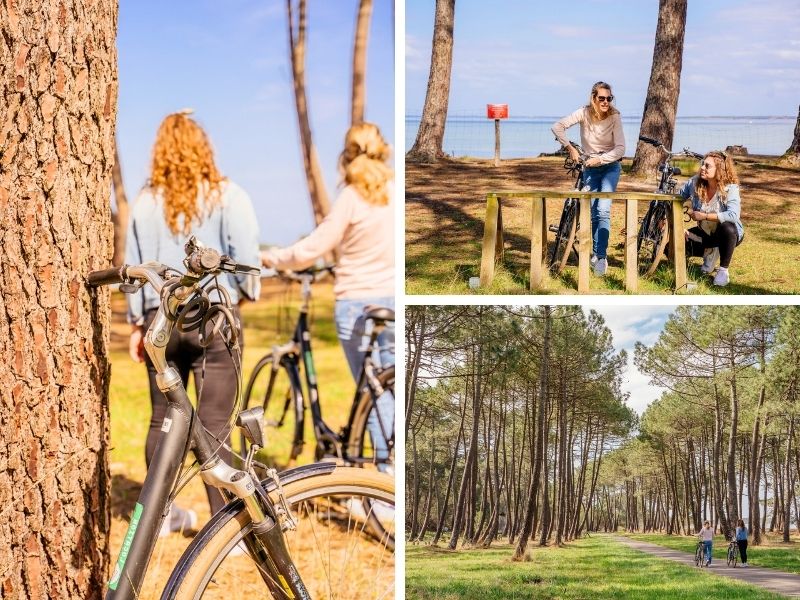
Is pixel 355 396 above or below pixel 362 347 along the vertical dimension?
below

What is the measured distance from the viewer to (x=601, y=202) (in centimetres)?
335

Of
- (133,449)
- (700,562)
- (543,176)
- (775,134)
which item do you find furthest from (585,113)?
(133,449)

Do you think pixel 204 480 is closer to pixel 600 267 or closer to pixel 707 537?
pixel 600 267

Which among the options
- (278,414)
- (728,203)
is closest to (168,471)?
(728,203)

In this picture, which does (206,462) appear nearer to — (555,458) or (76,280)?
(76,280)

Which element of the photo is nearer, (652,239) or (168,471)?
(168,471)

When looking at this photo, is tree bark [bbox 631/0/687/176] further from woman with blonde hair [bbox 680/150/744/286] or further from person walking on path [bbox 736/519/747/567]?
person walking on path [bbox 736/519/747/567]

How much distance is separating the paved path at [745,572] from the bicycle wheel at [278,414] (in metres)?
1.40

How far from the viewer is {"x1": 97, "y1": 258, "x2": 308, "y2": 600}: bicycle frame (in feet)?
6.95

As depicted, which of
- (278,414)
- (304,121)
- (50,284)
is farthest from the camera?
(304,121)

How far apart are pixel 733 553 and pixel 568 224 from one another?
129 centimetres

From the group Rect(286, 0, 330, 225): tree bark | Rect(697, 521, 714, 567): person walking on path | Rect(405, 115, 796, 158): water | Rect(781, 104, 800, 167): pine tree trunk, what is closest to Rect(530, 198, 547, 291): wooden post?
Rect(405, 115, 796, 158): water

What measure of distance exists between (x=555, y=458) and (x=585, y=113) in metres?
1.21

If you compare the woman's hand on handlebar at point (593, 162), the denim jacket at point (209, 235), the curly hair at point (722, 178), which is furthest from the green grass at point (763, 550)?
the denim jacket at point (209, 235)
